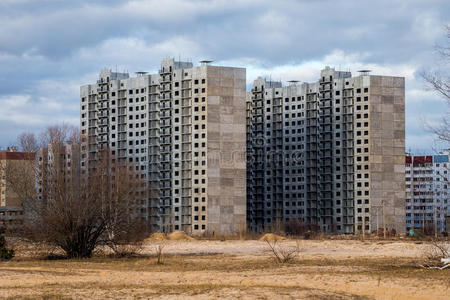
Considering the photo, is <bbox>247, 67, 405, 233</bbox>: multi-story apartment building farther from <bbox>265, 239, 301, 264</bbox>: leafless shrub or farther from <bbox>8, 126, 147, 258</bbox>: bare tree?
<bbox>8, 126, 147, 258</bbox>: bare tree

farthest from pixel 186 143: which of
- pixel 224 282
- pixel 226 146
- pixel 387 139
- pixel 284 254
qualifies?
pixel 224 282

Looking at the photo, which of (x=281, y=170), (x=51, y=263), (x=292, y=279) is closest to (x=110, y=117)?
(x=281, y=170)

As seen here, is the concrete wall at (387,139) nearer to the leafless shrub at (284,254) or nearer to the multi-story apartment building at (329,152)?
the multi-story apartment building at (329,152)

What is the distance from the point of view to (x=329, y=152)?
13450 cm

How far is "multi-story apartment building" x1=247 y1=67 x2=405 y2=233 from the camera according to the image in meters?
127

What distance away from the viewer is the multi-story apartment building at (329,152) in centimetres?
12656

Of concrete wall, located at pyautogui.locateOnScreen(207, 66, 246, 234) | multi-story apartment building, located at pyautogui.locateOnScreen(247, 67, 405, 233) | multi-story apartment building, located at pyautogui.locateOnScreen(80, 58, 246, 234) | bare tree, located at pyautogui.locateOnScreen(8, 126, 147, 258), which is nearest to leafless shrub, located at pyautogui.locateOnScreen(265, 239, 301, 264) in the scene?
bare tree, located at pyautogui.locateOnScreen(8, 126, 147, 258)

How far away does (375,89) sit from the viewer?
127375mm

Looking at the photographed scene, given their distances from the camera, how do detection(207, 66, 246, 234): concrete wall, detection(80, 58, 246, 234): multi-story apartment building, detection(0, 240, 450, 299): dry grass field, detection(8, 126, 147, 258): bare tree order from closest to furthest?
detection(0, 240, 450, 299): dry grass field, detection(8, 126, 147, 258): bare tree, detection(207, 66, 246, 234): concrete wall, detection(80, 58, 246, 234): multi-story apartment building

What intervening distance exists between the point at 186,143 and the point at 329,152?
26.5 meters

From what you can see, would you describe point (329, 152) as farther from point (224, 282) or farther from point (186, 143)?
point (224, 282)

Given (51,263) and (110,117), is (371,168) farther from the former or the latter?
(51,263)

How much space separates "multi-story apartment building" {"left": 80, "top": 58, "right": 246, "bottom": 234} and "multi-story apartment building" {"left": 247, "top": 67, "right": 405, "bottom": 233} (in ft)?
49.0

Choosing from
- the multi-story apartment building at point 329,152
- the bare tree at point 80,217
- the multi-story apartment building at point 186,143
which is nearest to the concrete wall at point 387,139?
the multi-story apartment building at point 329,152
